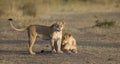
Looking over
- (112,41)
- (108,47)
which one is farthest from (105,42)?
(108,47)

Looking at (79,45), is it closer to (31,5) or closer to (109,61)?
(109,61)

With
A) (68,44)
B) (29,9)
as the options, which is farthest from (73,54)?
(29,9)

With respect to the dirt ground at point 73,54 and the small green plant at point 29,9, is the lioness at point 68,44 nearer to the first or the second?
the dirt ground at point 73,54

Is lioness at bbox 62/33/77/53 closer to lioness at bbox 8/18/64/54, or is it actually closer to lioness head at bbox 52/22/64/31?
lioness at bbox 8/18/64/54

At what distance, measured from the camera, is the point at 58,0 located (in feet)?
188

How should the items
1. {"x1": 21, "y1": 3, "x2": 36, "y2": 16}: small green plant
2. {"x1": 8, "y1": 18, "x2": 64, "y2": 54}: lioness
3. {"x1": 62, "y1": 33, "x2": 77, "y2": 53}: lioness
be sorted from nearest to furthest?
{"x1": 8, "y1": 18, "x2": 64, "y2": 54}: lioness, {"x1": 62, "y1": 33, "x2": 77, "y2": 53}: lioness, {"x1": 21, "y1": 3, "x2": 36, "y2": 16}: small green plant

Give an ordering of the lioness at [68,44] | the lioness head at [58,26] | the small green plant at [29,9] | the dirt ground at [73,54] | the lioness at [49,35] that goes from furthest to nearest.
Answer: the small green plant at [29,9]
the lioness at [68,44]
the lioness at [49,35]
the lioness head at [58,26]
the dirt ground at [73,54]

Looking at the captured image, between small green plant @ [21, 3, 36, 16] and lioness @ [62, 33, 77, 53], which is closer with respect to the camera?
lioness @ [62, 33, 77, 53]

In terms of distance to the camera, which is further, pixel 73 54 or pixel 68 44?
pixel 68 44

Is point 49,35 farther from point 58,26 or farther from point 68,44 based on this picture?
point 68,44

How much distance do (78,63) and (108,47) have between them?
3.73m

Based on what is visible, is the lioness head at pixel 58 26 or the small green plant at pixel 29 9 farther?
the small green plant at pixel 29 9

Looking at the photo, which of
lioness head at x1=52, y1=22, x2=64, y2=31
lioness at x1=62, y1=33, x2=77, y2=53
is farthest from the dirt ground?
lioness head at x1=52, y1=22, x2=64, y2=31

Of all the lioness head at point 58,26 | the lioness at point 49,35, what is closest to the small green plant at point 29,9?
the lioness at point 49,35
